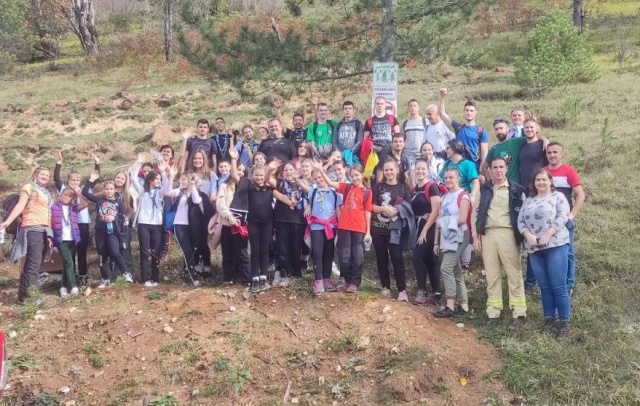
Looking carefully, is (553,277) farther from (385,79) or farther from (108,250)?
(108,250)

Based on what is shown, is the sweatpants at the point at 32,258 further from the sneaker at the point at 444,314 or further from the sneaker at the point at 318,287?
the sneaker at the point at 444,314

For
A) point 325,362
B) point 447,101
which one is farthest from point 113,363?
point 447,101

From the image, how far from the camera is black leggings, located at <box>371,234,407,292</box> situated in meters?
6.10

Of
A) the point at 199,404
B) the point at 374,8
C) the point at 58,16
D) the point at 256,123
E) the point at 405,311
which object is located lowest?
the point at 199,404

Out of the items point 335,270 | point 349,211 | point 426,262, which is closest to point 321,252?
point 349,211

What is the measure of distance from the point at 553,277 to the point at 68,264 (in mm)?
5385

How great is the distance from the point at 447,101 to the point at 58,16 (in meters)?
27.7

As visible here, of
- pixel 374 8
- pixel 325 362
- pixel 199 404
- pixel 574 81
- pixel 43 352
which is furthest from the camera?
pixel 574 81

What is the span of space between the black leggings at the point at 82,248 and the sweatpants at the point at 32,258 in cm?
51

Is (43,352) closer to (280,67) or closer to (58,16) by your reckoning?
(280,67)

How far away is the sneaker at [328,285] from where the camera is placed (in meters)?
6.30

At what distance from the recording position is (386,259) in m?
6.28

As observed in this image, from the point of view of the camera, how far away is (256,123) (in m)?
15.3

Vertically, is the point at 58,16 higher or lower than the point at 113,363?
higher
